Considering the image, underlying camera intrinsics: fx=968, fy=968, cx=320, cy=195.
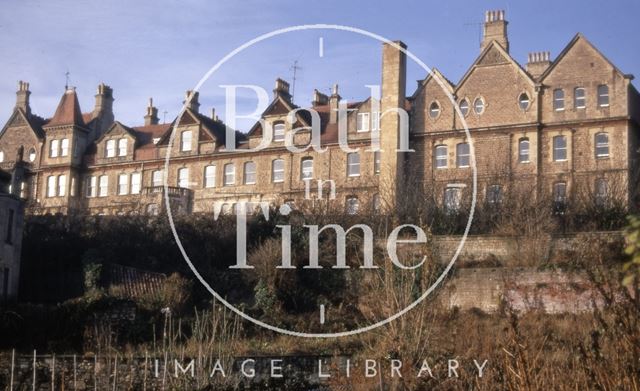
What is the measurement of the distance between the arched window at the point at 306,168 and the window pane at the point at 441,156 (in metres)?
6.08

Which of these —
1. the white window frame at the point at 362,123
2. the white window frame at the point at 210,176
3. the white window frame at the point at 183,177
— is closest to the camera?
the white window frame at the point at 362,123

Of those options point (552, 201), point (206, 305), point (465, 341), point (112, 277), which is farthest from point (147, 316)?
point (552, 201)

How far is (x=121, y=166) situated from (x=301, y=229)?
2060 cm

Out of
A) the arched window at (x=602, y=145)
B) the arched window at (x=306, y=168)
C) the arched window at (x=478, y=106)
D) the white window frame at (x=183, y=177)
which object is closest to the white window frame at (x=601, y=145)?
the arched window at (x=602, y=145)

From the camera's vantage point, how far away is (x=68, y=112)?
51.7m

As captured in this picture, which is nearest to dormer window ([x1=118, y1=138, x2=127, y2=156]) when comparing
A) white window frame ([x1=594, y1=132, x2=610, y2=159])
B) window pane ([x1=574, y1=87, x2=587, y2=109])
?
window pane ([x1=574, y1=87, x2=587, y2=109])

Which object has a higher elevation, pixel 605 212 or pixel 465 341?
pixel 605 212

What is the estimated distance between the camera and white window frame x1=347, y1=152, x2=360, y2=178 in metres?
44.1

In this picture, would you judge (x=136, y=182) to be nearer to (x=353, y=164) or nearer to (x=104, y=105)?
(x=104, y=105)

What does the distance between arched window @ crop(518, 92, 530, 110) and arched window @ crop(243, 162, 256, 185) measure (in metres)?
13.0

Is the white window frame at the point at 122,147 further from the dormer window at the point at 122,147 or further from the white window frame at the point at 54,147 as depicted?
the white window frame at the point at 54,147

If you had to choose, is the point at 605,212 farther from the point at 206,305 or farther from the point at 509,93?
the point at 206,305

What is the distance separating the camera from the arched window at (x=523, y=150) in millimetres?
41188

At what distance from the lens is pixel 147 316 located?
90.3 feet
